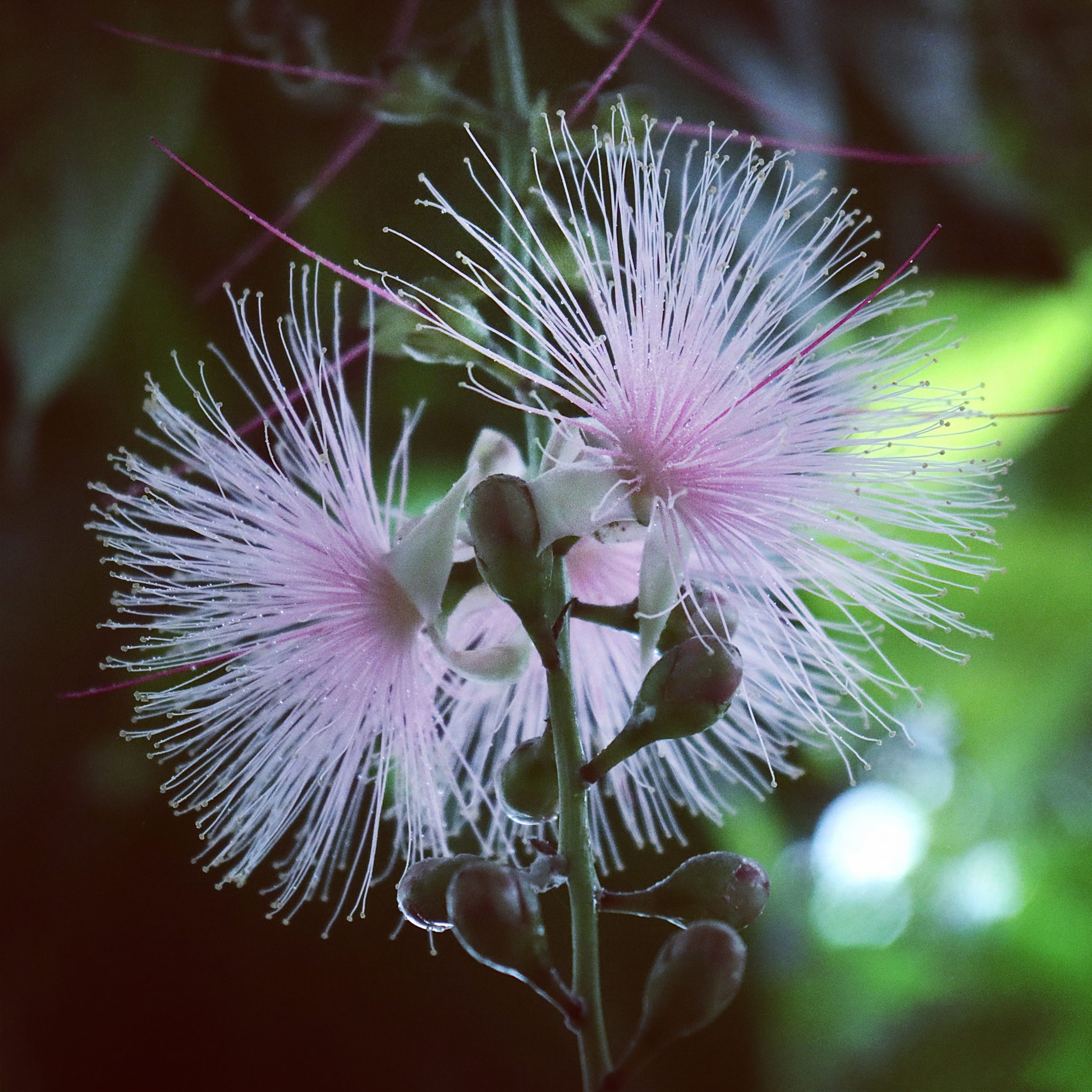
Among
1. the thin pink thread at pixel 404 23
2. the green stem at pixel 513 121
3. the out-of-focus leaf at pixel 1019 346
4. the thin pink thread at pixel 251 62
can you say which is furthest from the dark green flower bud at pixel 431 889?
the out-of-focus leaf at pixel 1019 346

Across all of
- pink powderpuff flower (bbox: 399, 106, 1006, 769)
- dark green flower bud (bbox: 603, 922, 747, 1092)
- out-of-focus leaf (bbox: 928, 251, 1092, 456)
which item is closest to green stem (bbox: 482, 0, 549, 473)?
pink powderpuff flower (bbox: 399, 106, 1006, 769)

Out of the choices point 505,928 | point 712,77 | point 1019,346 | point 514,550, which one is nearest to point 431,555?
point 514,550

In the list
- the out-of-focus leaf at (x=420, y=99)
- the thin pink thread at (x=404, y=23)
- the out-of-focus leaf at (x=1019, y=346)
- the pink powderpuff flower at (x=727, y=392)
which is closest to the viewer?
the pink powderpuff flower at (x=727, y=392)

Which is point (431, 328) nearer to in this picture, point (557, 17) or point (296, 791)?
point (296, 791)

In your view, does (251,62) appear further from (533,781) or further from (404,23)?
(533,781)

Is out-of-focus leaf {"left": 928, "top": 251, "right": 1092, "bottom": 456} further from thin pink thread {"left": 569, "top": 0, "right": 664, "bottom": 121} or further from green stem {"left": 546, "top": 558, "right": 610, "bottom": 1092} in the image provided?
green stem {"left": 546, "top": 558, "right": 610, "bottom": 1092}

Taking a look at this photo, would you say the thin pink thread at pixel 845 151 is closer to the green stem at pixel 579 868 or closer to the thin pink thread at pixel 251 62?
the thin pink thread at pixel 251 62

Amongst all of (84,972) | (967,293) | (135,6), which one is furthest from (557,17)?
(84,972)
